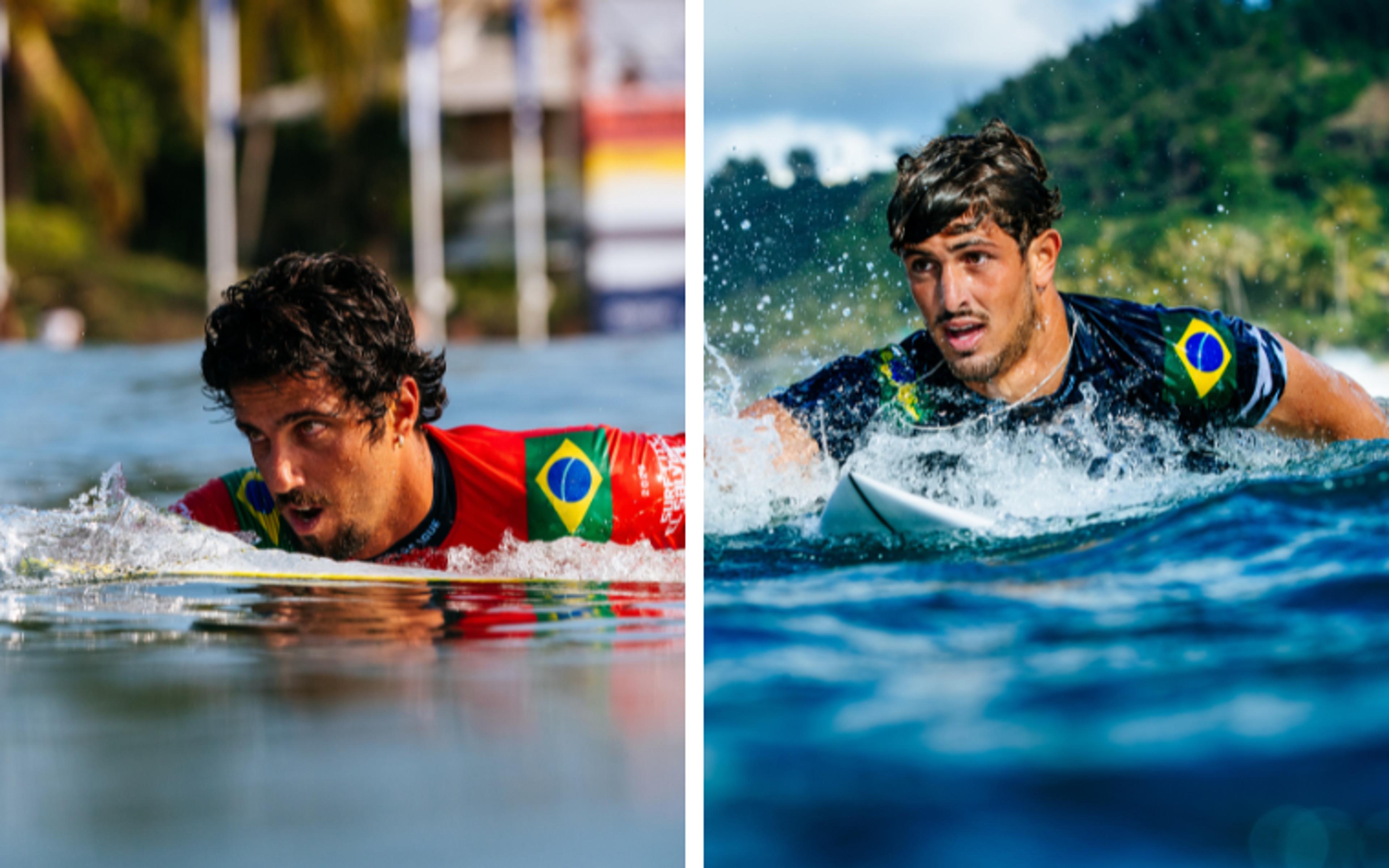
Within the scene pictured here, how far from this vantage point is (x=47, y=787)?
2074 millimetres

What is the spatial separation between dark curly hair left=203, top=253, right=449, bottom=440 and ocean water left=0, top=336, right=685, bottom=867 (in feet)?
1.37

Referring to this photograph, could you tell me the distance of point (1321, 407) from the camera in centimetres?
257

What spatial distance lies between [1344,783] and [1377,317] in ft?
3.29

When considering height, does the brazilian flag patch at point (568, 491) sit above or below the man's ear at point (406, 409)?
below

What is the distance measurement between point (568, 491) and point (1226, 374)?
1.47m

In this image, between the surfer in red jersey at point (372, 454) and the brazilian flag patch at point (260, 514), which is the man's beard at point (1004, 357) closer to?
the surfer in red jersey at point (372, 454)

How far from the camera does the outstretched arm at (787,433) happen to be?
103 inches

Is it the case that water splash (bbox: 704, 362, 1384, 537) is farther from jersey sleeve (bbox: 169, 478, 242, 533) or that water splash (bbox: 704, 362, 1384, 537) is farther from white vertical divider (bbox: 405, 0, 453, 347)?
white vertical divider (bbox: 405, 0, 453, 347)

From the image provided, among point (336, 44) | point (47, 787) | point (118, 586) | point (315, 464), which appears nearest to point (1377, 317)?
point (315, 464)

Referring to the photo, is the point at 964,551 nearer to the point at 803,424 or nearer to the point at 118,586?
the point at 803,424

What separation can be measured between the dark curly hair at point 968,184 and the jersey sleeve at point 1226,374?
450 mm

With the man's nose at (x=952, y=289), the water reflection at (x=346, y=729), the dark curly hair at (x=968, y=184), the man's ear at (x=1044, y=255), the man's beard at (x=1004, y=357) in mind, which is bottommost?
the water reflection at (x=346, y=729)

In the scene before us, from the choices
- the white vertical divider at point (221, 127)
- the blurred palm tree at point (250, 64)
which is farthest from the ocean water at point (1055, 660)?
the blurred palm tree at point (250, 64)

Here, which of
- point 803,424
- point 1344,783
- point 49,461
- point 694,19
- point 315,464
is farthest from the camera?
point 49,461
